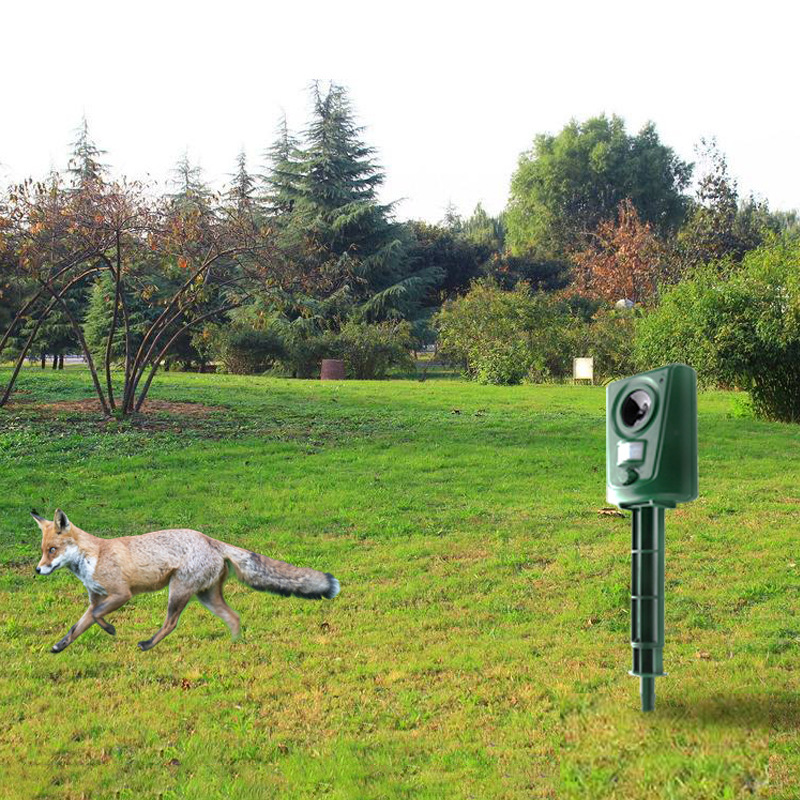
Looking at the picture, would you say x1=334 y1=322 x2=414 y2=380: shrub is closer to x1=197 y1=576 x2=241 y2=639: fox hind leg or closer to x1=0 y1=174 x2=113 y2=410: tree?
x1=0 y1=174 x2=113 y2=410: tree

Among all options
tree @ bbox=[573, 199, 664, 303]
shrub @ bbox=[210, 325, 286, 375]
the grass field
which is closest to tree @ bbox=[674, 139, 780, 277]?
tree @ bbox=[573, 199, 664, 303]

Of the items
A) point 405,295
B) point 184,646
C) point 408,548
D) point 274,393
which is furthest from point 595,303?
point 184,646

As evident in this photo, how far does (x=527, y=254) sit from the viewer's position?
51.2 metres

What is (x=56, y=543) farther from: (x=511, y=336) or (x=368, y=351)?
(x=368, y=351)

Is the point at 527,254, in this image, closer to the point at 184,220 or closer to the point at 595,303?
the point at 595,303

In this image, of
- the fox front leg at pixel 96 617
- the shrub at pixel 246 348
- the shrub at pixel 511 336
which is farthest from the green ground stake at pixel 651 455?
the shrub at pixel 246 348

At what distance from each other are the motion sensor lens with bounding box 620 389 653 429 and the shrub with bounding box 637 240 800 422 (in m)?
13.8

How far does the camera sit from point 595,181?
6134 cm

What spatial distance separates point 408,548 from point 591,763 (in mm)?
3520

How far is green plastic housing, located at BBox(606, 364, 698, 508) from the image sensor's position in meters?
2.54

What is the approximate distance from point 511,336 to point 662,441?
77.8ft

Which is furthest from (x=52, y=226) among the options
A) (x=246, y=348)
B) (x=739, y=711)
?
(x=246, y=348)

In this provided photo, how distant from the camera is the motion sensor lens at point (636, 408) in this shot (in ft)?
8.45

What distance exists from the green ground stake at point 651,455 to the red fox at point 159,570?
94 cm
